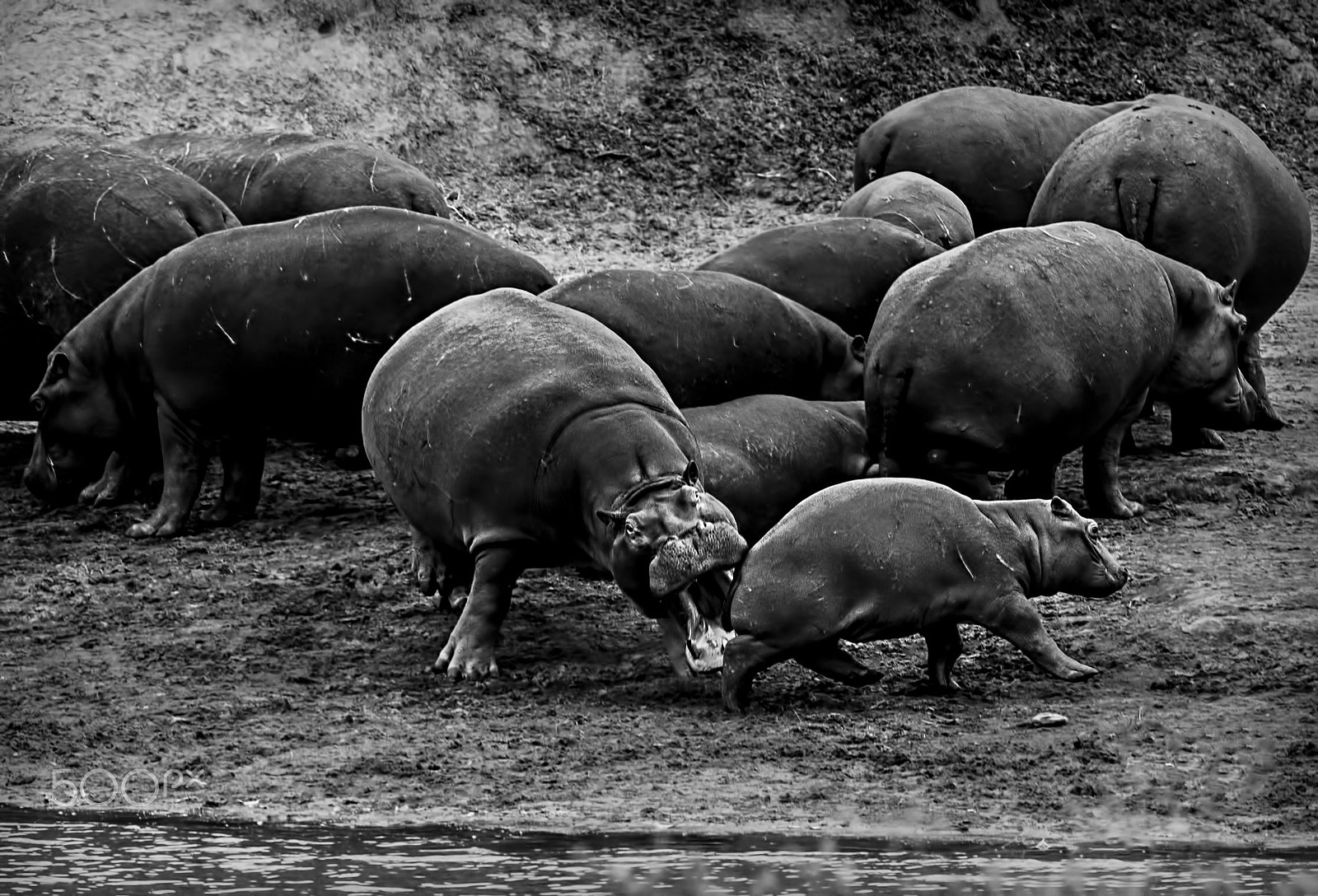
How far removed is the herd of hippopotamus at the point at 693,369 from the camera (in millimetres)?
7172

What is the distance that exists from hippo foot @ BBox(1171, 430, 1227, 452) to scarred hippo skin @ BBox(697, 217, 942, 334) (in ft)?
4.87

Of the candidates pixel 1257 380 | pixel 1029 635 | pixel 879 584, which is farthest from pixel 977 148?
pixel 879 584

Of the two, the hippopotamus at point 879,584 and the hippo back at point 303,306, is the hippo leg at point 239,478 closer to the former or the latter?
the hippo back at point 303,306

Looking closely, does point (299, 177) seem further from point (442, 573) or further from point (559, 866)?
point (559, 866)

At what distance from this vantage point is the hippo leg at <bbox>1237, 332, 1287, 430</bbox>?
11156mm

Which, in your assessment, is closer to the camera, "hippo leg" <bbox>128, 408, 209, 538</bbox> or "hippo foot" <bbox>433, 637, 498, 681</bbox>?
"hippo foot" <bbox>433, 637, 498, 681</bbox>

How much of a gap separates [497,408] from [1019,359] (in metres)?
2.26

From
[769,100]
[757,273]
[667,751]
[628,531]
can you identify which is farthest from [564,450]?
[769,100]

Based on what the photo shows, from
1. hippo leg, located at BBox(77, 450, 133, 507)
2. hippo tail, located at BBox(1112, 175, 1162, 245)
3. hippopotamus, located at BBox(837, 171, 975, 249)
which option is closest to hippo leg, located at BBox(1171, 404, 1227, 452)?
hippo tail, located at BBox(1112, 175, 1162, 245)

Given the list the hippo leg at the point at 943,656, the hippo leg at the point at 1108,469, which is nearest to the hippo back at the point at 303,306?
the hippo leg at the point at 1108,469

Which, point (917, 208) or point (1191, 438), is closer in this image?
point (1191, 438)

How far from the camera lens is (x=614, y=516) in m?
7.12

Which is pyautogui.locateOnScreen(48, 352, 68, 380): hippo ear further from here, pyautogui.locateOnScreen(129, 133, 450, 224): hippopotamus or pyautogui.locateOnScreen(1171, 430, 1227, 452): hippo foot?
pyautogui.locateOnScreen(1171, 430, 1227, 452): hippo foot

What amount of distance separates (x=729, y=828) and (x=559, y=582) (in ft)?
9.32
